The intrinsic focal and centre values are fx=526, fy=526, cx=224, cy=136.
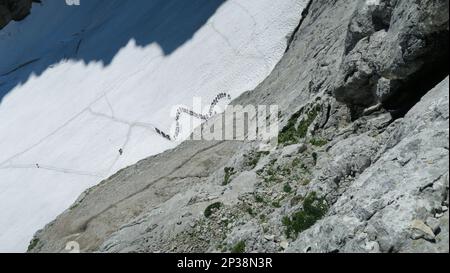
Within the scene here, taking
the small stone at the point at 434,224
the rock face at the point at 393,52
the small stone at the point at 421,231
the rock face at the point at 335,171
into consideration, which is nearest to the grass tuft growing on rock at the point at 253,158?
the rock face at the point at 335,171

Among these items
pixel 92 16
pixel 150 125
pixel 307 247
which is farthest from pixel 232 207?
pixel 92 16

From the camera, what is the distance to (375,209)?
13250 mm

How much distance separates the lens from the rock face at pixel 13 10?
5816 cm

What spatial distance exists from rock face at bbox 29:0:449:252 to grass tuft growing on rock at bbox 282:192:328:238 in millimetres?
41

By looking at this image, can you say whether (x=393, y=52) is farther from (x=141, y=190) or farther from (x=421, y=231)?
(x=141, y=190)

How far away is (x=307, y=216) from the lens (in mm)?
16750

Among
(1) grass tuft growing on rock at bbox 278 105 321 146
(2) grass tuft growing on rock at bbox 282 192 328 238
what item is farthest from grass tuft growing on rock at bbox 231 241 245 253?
(1) grass tuft growing on rock at bbox 278 105 321 146

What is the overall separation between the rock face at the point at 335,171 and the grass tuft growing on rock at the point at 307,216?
41 mm

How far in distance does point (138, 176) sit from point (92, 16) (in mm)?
27104

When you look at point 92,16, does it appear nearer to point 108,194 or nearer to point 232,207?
point 108,194

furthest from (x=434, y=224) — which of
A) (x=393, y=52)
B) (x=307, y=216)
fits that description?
(x=393, y=52)

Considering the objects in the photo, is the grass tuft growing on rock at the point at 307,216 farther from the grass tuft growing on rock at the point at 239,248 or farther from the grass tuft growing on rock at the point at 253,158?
the grass tuft growing on rock at the point at 253,158

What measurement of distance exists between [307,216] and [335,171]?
191cm

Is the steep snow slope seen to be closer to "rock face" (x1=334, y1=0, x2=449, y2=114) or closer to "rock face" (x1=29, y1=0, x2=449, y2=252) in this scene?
"rock face" (x1=29, y1=0, x2=449, y2=252)
